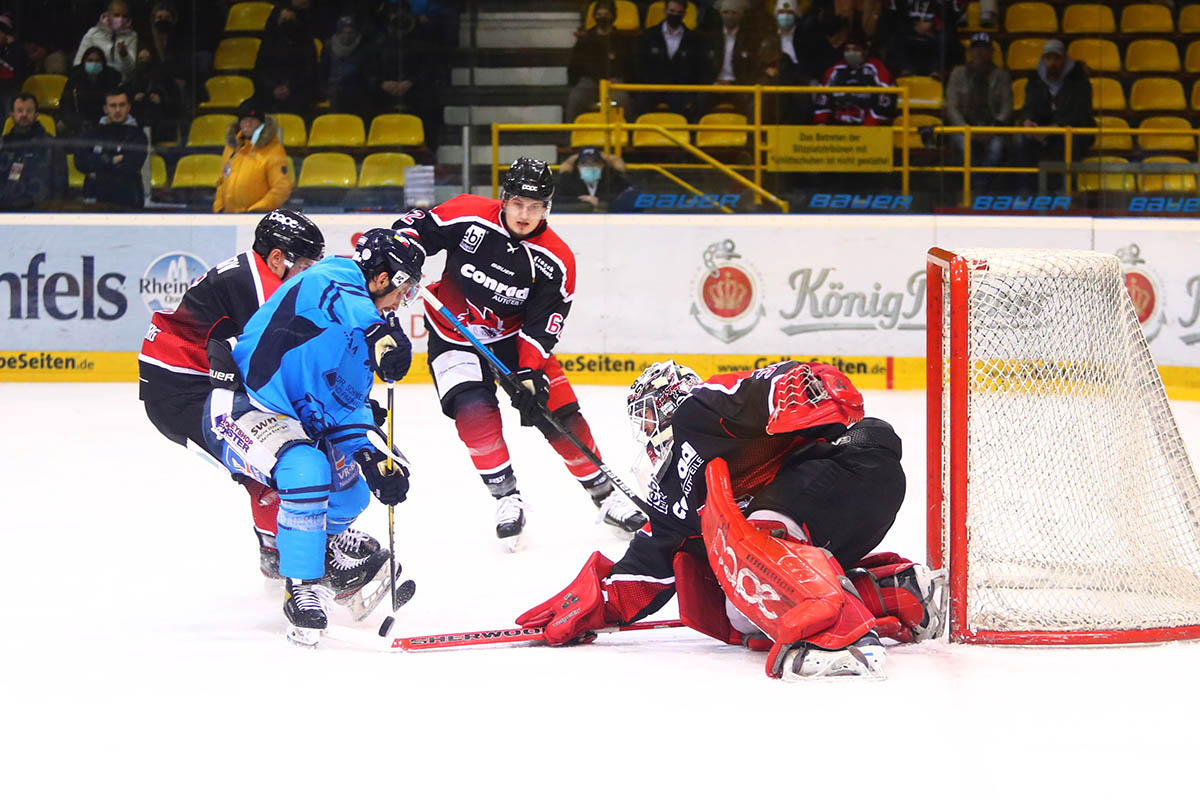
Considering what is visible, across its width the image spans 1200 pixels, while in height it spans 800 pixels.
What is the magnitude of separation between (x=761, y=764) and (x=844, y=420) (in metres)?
0.87

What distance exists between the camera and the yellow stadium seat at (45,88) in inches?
328

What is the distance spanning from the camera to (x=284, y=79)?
8.68 m

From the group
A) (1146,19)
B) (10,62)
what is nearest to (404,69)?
(10,62)

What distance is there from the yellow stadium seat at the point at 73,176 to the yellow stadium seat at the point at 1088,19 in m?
6.23

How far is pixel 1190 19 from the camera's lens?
8.62 meters

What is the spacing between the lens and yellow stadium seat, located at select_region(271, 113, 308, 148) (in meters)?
8.45

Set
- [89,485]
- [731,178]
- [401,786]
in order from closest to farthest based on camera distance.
Result: 1. [401,786]
2. [89,485]
3. [731,178]

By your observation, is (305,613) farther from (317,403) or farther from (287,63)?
(287,63)

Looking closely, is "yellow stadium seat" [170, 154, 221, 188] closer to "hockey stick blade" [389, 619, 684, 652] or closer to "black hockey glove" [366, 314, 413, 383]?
"black hockey glove" [366, 314, 413, 383]

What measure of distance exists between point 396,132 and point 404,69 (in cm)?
43

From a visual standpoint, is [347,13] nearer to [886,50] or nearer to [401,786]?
[886,50]

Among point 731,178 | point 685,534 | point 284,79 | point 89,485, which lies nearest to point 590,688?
point 685,534

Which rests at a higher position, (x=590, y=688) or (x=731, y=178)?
(x=731, y=178)

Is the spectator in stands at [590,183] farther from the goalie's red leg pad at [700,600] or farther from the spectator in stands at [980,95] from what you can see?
the goalie's red leg pad at [700,600]
